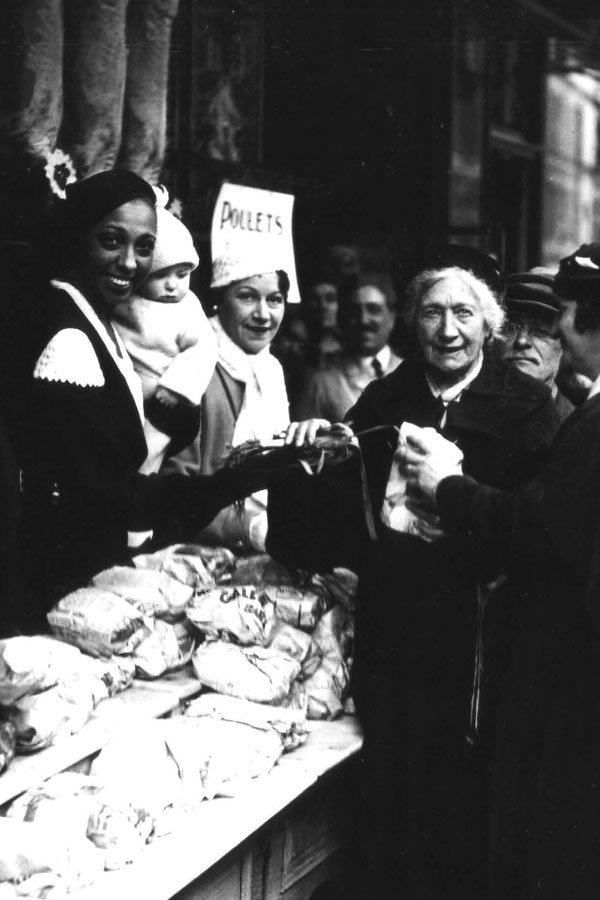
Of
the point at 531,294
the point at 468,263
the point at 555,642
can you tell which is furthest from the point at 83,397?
the point at 531,294

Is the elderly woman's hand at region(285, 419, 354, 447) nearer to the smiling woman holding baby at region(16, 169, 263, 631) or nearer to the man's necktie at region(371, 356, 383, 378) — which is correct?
the man's necktie at region(371, 356, 383, 378)

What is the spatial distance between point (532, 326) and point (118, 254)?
1.53m

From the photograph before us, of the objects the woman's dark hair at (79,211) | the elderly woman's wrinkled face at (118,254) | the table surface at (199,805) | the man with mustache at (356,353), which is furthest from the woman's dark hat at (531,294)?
the table surface at (199,805)

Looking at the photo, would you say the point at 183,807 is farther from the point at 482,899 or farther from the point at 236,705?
the point at 482,899

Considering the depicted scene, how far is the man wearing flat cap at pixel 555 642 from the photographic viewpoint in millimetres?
2967

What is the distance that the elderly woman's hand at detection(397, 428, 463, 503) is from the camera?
138 inches

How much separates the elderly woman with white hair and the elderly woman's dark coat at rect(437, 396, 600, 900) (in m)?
0.42

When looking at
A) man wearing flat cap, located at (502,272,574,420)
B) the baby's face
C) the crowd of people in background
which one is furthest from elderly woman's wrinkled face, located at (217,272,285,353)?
Result: man wearing flat cap, located at (502,272,574,420)

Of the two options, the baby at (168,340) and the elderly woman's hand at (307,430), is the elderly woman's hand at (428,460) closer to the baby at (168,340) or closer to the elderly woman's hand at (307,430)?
the elderly woman's hand at (307,430)

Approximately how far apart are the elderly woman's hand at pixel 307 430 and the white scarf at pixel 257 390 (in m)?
0.17

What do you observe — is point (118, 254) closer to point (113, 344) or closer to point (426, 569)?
point (113, 344)

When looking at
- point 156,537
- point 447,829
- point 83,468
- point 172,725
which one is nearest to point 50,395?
point 83,468

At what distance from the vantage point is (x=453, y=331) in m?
3.98

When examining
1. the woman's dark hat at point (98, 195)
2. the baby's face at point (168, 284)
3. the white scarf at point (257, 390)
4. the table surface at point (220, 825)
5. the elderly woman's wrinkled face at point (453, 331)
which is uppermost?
the woman's dark hat at point (98, 195)
